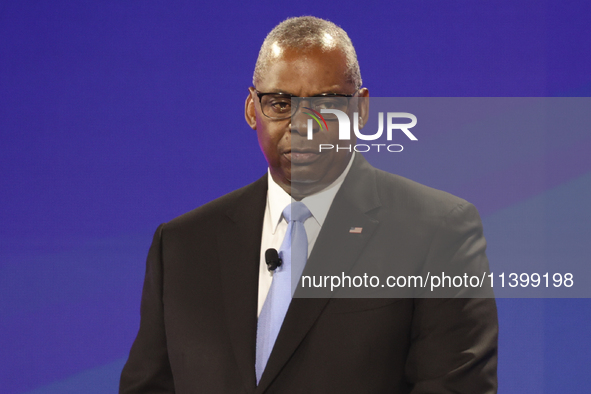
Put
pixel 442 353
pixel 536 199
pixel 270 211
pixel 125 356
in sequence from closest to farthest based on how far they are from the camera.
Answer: pixel 442 353 < pixel 270 211 < pixel 536 199 < pixel 125 356

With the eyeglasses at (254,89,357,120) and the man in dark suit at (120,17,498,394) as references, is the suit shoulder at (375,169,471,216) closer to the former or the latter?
the man in dark suit at (120,17,498,394)

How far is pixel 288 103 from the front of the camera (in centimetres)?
137

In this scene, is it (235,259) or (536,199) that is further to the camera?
(536,199)

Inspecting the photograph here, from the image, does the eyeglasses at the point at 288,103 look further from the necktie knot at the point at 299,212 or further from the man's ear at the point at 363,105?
the necktie knot at the point at 299,212

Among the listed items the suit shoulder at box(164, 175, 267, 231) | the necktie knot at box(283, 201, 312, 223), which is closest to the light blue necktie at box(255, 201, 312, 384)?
the necktie knot at box(283, 201, 312, 223)

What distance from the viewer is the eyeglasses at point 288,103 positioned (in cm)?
135

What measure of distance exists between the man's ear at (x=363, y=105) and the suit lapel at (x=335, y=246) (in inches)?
3.4

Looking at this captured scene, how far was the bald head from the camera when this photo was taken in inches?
53.2

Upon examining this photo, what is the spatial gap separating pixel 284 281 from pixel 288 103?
38 centimetres

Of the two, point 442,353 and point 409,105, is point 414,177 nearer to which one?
point 409,105

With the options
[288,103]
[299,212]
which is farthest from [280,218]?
[288,103]

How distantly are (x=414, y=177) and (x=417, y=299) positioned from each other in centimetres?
34

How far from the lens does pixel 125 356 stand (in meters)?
2.45

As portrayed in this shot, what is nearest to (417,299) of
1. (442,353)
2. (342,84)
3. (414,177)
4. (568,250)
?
(442,353)
